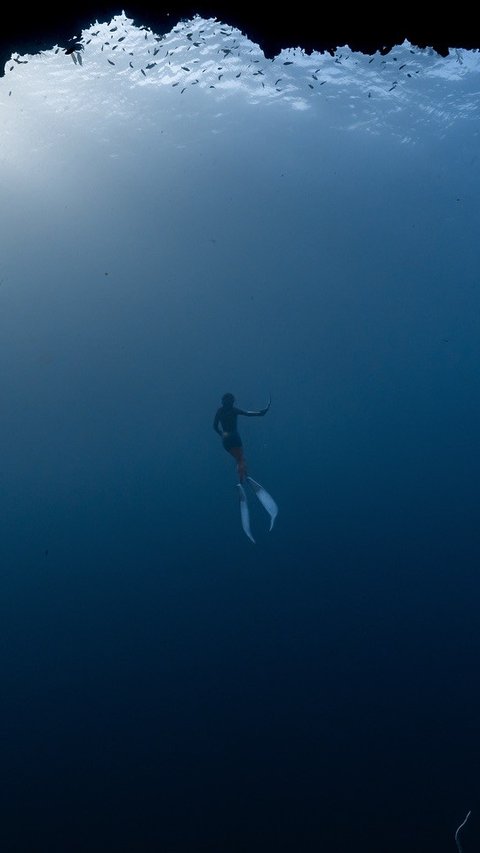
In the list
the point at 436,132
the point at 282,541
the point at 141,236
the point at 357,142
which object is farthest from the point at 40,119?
the point at 282,541

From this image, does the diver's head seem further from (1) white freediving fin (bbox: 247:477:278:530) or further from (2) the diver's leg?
(1) white freediving fin (bbox: 247:477:278:530)

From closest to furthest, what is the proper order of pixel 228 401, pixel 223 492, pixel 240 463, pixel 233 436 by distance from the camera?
pixel 228 401
pixel 240 463
pixel 233 436
pixel 223 492

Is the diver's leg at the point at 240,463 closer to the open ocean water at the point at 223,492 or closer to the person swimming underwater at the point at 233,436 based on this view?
the person swimming underwater at the point at 233,436

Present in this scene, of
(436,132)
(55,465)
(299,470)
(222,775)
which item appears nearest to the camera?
(222,775)

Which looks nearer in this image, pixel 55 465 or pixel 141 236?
pixel 141 236

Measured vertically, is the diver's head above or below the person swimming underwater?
above

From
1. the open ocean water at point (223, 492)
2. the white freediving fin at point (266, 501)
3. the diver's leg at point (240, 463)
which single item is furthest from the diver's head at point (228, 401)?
the open ocean water at point (223, 492)

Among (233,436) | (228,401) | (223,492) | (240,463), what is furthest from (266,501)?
(223,492)

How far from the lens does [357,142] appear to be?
21.9m

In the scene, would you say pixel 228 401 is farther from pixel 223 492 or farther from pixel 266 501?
pixel 223 492

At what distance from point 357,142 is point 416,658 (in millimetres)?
22360

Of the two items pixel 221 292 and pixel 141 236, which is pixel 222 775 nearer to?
pixel 141 236

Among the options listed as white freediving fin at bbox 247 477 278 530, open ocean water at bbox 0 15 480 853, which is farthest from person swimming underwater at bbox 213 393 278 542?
open ocean water at bbox 0 15 480 853

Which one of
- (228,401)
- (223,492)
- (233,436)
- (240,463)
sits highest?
(223,492)
